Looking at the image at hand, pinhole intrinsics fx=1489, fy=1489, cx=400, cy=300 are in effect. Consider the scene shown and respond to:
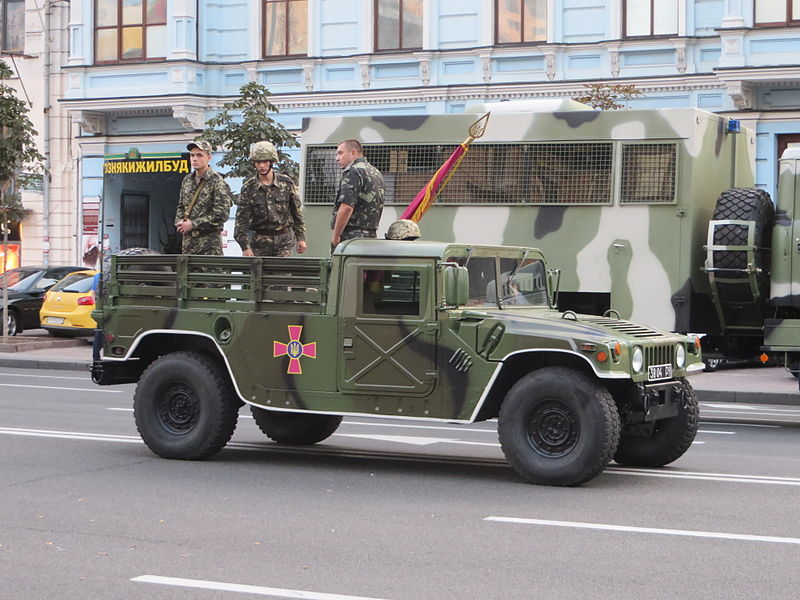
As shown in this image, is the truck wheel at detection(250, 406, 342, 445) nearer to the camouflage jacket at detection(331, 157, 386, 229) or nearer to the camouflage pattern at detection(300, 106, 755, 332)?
the camouflage jacket at detection(331, 157, 386, 229)

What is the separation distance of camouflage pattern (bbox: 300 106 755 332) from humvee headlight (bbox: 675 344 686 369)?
215 inches

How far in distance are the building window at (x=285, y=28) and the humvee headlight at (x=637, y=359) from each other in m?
21.5

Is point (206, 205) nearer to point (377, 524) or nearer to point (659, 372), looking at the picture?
point (659, 372)

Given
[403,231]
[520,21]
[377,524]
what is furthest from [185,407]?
[520,21]

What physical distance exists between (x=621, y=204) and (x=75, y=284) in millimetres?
13061

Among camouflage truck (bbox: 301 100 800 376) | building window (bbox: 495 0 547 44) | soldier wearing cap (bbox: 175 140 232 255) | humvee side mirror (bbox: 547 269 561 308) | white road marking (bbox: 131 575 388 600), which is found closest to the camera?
white road marking (bbox: 131 575 388 600)

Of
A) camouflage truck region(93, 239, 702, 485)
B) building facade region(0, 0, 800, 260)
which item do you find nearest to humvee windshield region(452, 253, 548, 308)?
camouflage truck region(93, 239, 702, 485)

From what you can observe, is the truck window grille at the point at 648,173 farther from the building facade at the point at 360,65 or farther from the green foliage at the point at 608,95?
the building facade at the point at 360,65

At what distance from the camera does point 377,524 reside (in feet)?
27.4

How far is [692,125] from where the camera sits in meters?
15.9

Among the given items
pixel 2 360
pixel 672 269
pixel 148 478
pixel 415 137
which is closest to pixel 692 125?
pixel 672 269

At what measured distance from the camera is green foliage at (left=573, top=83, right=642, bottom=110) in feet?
79.6

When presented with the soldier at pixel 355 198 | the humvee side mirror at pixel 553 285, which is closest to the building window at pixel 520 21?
the soldier at pixel 355 198

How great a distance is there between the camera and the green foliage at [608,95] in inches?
955
